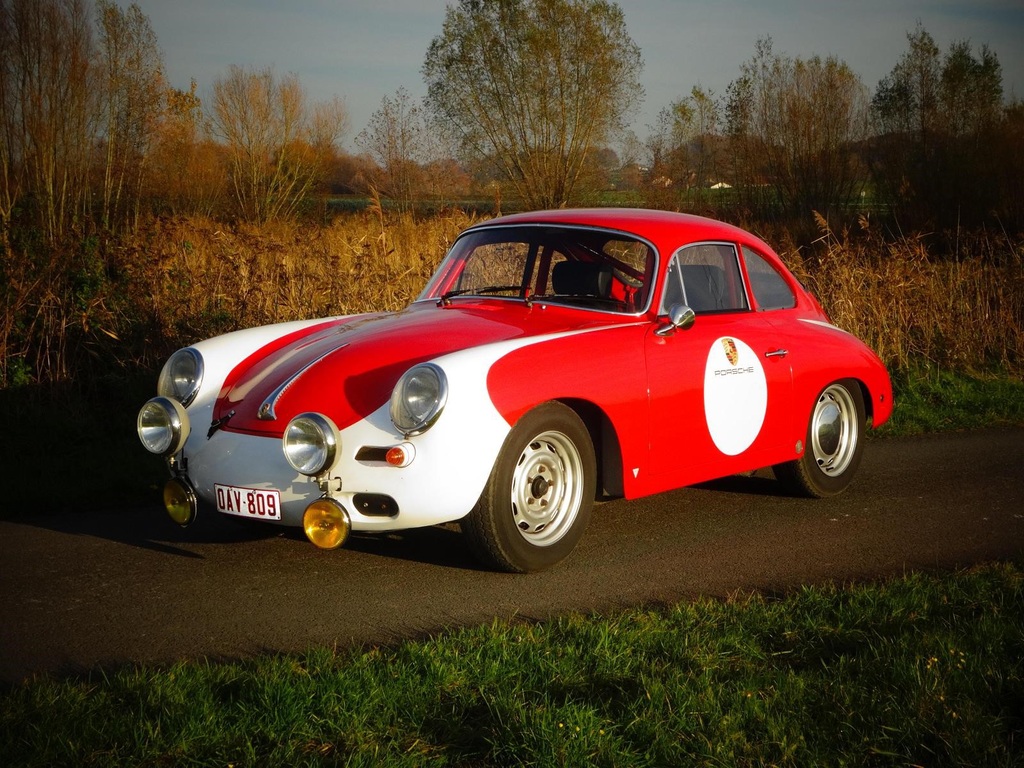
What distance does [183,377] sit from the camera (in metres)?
5.42

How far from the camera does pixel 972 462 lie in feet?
24.7

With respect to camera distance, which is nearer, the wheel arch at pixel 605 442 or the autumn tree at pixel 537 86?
the wheel arch at pixel 605 442

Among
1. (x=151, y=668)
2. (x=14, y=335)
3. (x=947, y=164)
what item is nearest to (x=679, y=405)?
(x=151, y=668)

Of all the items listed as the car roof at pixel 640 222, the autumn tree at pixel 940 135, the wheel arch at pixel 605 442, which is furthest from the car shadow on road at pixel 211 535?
the autumn tree at pixel 940 135

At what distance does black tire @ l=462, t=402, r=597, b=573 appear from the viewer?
4.67 m

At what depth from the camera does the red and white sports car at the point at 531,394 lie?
4.52 metres

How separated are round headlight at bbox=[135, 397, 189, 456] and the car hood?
0.17 m

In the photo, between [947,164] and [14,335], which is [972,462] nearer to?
[14,335]

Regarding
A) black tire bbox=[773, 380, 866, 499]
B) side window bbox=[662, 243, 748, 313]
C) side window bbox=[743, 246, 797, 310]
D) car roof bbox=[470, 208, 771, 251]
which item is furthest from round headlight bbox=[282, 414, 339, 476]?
black tire bbox=[773, 380, 866, 499]

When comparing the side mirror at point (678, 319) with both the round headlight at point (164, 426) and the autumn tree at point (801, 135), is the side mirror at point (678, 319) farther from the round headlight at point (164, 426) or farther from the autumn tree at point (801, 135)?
the autumn tree at point (801, 135)

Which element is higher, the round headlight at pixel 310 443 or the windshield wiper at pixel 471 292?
the windshield wiper at pixel 471 292

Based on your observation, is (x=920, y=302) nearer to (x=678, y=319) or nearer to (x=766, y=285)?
(x=766, y=285)

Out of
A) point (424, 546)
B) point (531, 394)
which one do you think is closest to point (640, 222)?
point (531, 394)

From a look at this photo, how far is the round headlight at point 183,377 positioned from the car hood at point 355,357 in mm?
148
